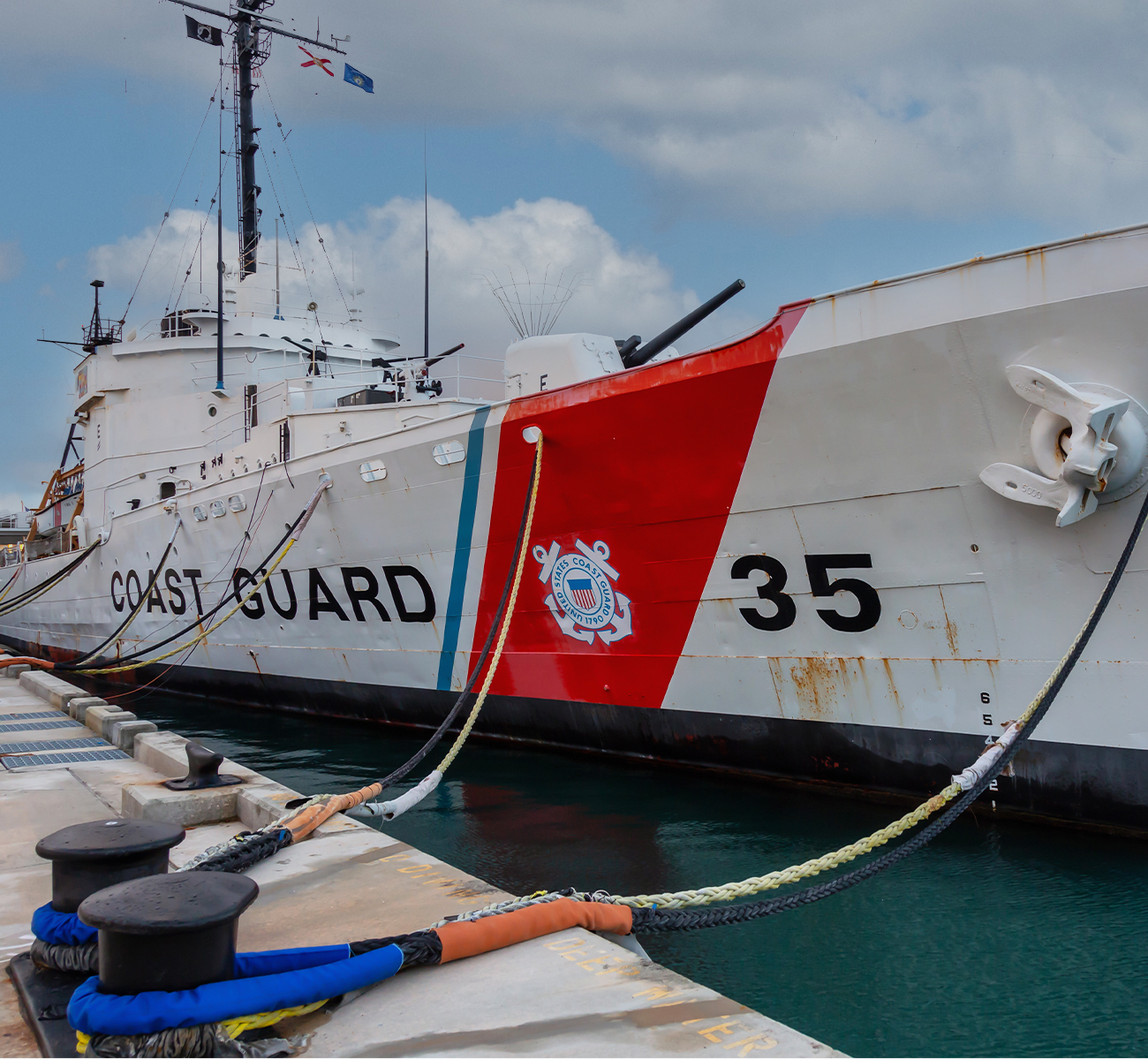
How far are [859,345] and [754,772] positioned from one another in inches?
118

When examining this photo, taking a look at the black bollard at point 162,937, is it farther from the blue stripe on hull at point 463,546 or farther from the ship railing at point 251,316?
the ship railing at point 251,316

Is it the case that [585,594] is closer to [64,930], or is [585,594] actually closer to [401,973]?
[401,973]

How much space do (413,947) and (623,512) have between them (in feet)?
14.3

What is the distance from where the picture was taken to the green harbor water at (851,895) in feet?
10.9

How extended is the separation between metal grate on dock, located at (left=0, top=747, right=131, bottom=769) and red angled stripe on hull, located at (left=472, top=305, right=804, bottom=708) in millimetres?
2905

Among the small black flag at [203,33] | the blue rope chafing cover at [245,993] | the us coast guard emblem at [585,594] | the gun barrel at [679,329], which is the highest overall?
the small black flag at [203,33]

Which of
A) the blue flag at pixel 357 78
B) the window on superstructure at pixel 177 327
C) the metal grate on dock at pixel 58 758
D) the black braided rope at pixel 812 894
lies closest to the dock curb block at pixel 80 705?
the metal grate on dock at pixel 58 758

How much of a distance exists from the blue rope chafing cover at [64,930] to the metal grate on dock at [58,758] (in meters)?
3.84

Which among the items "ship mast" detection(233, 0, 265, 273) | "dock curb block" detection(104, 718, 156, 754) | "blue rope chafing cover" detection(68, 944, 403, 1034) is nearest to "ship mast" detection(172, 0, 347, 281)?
"ship mast" detection(233, 0, 265, 273)

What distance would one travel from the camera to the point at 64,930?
8.32 feet

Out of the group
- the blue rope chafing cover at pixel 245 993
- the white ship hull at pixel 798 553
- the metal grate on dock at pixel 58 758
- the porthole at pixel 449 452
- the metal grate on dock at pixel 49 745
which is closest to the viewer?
the blue rope chafing cover at pixel 245 993

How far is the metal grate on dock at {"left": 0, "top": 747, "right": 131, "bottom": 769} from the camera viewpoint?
5.95 m

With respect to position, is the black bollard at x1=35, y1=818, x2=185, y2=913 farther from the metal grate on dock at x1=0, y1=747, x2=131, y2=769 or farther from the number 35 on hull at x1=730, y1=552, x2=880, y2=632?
the number 35 on hull at x1=730, y1=552, x2=880, y2=632

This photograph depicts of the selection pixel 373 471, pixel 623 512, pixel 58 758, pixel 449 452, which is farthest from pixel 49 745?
pixel 623 512
